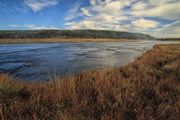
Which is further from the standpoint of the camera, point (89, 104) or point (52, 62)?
point (52, 62)

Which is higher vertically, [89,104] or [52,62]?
[89,104]

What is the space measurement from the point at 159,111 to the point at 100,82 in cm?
266

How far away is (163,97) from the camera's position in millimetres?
5328

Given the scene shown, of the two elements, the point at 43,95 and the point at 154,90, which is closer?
the point at 43,95

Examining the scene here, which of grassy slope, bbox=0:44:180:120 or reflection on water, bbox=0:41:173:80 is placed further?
reflection on water, bbox=0:41:173:80

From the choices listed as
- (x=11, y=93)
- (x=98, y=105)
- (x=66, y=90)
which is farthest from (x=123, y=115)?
(x=11, y=93)

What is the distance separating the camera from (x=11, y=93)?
223 inches

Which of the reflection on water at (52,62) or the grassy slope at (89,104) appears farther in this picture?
the reflection on water at (52,62)

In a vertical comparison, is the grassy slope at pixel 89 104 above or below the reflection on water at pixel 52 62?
above

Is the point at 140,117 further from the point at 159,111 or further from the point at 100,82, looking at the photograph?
the point at 100,82

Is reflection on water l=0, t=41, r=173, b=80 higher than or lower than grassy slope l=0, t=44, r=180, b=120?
lower

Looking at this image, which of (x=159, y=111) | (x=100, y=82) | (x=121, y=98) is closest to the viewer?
(x=159, y=111)

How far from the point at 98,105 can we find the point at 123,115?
740 mm

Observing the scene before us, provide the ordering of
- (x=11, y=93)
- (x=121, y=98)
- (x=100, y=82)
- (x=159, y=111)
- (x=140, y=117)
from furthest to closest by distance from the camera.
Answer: (x=100, y=82) → (x=11, y=93) → (x=121, y=98) → (x=159, y=111) → (x=140, y=117)
